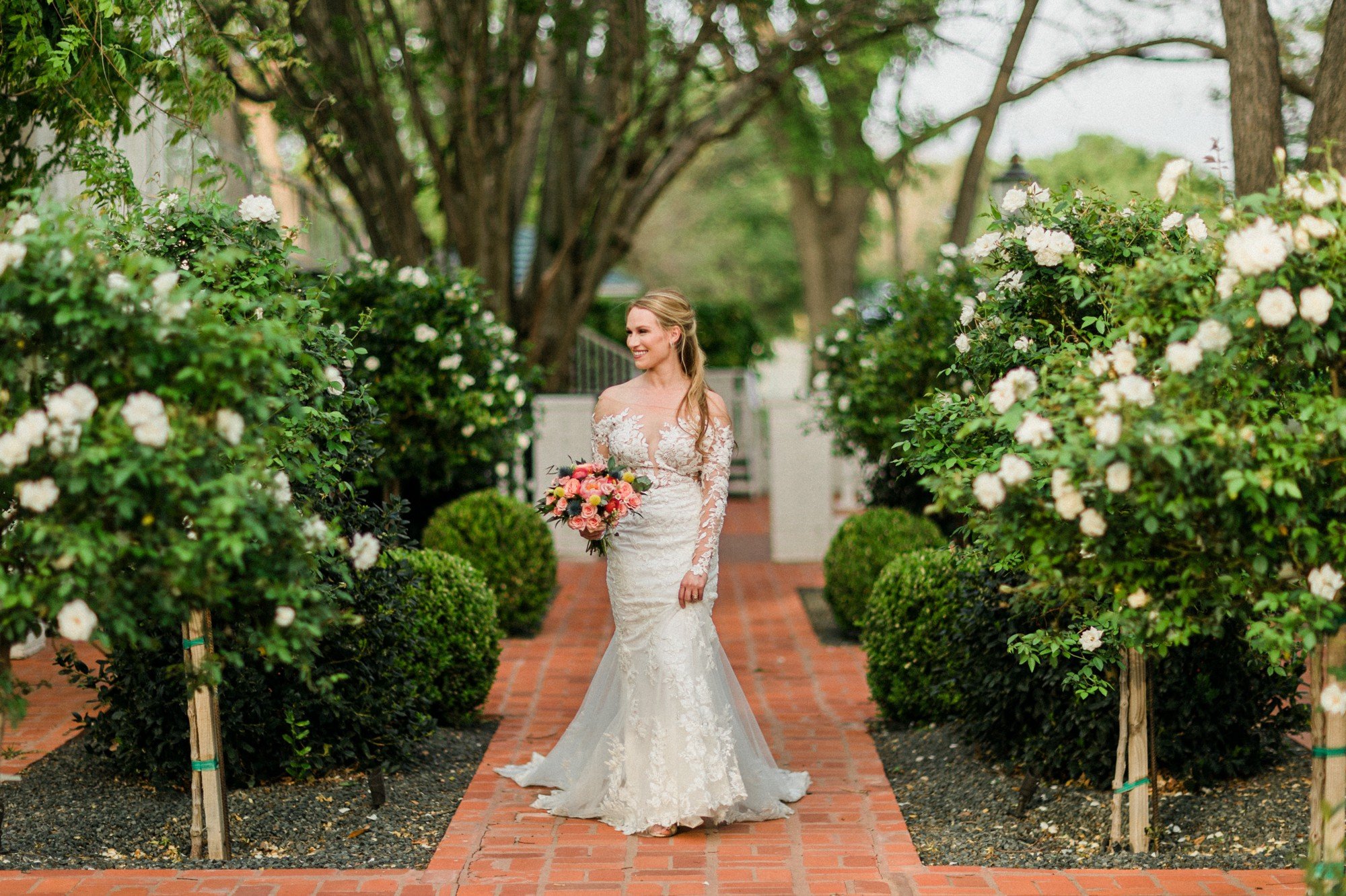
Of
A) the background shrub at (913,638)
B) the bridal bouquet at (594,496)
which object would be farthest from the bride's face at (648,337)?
the background shrub at (913,638)

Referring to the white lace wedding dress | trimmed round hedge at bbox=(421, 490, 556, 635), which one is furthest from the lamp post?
the white lace wedding dress

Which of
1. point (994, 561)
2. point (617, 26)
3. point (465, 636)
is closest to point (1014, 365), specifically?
point (994, 561)

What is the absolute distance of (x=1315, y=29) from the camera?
32.7 feet

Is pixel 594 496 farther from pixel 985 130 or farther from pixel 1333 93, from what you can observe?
pixel 985 130

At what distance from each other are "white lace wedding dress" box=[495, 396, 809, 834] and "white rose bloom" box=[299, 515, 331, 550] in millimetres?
1761

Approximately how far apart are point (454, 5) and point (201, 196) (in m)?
6.56

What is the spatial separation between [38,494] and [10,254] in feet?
2.02

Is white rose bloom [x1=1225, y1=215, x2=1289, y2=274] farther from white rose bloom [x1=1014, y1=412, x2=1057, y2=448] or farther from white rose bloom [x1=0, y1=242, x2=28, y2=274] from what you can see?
white rose bloom [x1=0, y1=242, x2=28, y2=274]

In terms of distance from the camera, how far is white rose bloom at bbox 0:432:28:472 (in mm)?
3217

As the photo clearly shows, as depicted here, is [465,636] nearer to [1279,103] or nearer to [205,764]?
[205,764]

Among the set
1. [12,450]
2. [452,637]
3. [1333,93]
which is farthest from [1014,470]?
[1333,93]

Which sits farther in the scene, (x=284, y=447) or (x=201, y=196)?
(x=201, y=196)

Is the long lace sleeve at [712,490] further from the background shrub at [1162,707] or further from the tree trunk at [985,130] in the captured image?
the tree trunk at [985,130]

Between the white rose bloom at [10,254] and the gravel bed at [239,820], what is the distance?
2281 millimetres
